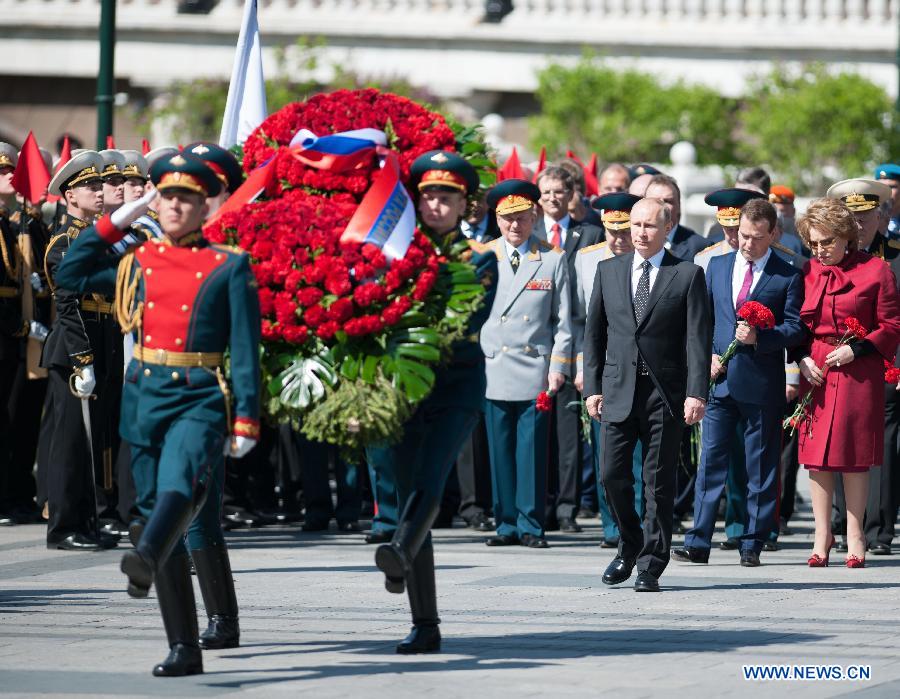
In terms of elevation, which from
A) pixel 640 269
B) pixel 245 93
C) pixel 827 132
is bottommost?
pixel 640 269

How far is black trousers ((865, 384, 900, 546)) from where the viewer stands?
42.9 feet

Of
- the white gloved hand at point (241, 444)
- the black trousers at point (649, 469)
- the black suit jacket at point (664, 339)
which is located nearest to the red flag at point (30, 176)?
the black suit jacket at point (664, 339)

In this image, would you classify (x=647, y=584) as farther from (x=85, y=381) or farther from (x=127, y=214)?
(x=127, y=214)

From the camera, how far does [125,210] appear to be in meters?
8.67

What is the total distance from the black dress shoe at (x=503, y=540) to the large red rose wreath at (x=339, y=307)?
180 inches

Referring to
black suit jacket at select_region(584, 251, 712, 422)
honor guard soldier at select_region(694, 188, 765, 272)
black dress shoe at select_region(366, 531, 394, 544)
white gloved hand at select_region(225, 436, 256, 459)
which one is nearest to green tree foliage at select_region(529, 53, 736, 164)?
honor guard soldier at select_region(694, 188, 765, 272)

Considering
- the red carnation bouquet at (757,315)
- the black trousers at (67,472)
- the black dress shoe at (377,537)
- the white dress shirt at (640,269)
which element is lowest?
the black dress shoe at (377,537)

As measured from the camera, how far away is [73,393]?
1236 centimetres

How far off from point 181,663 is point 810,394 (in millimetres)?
5228

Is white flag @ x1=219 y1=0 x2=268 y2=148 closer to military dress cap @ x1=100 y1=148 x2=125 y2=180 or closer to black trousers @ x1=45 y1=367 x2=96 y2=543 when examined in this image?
military dress cap @ x1=100 y1=148 x2=125 y2=180

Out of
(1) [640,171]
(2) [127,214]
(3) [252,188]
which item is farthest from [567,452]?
(2) [127,214]

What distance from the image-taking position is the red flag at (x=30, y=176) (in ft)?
46.3

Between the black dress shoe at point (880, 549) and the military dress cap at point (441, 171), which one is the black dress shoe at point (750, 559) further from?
the military dress cap at point (441, 171)

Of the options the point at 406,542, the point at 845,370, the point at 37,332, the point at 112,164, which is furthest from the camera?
the point at 37,332
